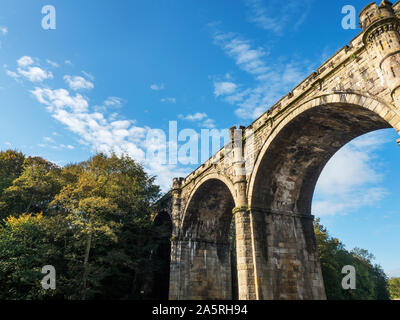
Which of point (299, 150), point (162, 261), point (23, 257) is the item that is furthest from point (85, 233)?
point (299, 150)

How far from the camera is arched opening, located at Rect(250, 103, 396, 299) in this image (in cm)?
1186

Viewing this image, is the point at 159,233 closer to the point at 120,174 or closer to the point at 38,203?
the point at 120,174

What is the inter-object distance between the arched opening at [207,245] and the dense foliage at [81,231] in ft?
9.39

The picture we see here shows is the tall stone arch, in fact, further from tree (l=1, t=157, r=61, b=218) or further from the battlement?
tree (l=1, t=157, r=61, b=218)

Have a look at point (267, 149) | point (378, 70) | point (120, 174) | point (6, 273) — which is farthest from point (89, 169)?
point (378, 70)

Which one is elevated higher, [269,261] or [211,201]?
[211,201]

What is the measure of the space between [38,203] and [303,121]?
2152 centimetres

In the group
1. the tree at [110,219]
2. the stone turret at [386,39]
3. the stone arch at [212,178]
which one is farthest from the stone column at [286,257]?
the tree at [110,219]

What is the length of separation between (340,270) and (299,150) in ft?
98.5

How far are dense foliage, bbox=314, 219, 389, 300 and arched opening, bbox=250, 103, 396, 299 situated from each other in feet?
56.4

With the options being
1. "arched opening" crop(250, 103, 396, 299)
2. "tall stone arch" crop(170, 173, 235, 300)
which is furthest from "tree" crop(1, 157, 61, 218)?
"arched opening" crop(250, 103, 396, 299)

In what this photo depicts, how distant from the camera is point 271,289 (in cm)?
1208

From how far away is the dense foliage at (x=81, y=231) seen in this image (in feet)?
49.1

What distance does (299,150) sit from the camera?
13.2m
